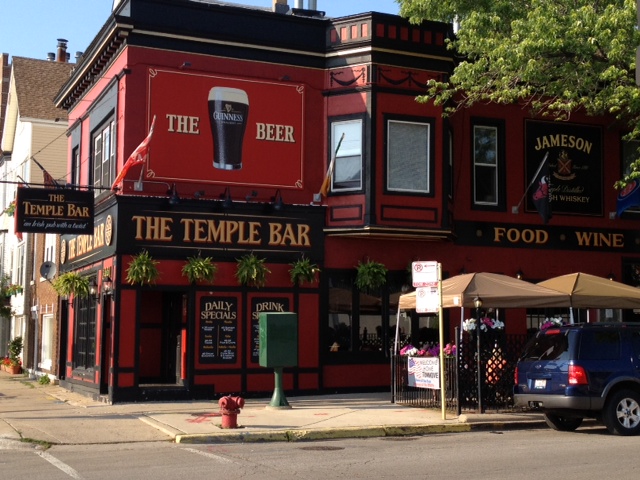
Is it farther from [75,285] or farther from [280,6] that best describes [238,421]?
[280,6]

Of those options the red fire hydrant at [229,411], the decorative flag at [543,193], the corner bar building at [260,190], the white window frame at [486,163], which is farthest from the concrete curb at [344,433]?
the white window frame at [486,163]

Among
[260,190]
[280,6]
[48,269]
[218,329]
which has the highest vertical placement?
[280,6]

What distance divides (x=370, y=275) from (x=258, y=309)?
2676mm

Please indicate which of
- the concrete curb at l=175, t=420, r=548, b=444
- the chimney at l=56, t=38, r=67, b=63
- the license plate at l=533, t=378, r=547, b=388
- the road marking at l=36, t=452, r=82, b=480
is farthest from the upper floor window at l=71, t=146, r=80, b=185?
the chimney at l=56, t=38, r=67, b=63

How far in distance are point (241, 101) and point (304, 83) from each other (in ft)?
5.29

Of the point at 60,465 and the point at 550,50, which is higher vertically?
the point at 550,50

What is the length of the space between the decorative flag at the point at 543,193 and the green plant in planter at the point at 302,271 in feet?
19.9

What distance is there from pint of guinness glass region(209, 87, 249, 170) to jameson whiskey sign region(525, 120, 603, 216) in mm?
7585

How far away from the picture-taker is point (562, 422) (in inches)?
591

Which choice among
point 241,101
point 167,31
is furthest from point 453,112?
point 167,31

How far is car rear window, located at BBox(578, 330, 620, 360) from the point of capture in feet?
46.0

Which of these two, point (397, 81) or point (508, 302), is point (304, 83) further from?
→ point (508, 302)

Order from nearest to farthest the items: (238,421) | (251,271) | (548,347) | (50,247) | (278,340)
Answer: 1. (548,347)
2. (238,421)
3. (278,340)
4. (251,271)
5. (50,247)

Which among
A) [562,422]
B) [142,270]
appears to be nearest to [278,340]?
[142,270]
